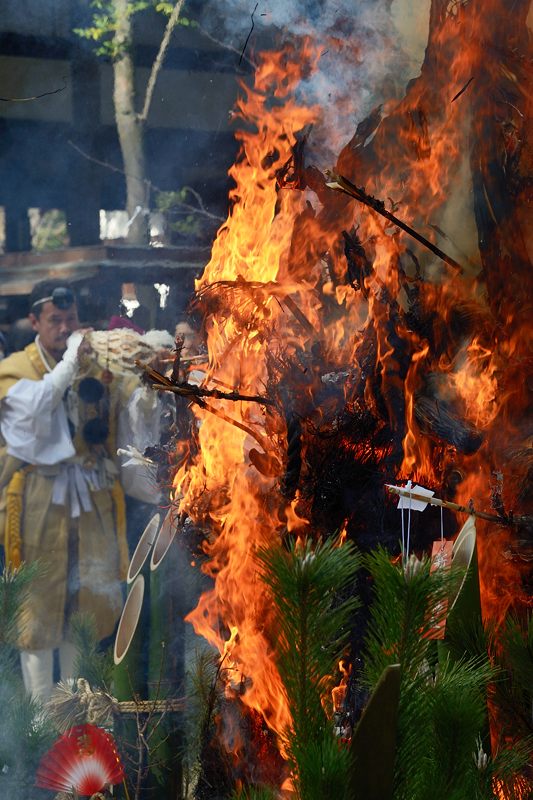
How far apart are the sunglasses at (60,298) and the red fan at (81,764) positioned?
1995 millimetres

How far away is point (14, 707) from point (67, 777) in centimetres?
36

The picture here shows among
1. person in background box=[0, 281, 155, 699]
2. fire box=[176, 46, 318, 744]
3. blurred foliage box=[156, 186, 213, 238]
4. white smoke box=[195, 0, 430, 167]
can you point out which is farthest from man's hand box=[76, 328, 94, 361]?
white smoke box=[195, 0, 430, 167]

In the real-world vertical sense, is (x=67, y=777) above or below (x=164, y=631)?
above

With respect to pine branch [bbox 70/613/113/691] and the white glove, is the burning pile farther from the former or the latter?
the white glove

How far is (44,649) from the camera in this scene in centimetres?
410

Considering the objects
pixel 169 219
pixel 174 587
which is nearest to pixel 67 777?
pixel 174 587

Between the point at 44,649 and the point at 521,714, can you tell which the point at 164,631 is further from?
the point at 521,714

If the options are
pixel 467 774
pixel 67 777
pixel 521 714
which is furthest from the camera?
pixel 67 777

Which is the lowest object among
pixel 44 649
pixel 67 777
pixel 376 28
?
pixel 44 649

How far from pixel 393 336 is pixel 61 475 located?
6.17 ft

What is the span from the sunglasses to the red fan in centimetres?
199

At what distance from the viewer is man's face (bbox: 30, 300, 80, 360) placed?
4078 millimetres

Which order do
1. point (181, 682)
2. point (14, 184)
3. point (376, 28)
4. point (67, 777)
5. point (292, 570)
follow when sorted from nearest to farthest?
point (292, 570) → point (67, 777) → point (376, 28) → point (181, 682) → point (14, 184)

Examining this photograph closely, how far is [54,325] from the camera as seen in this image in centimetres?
409
